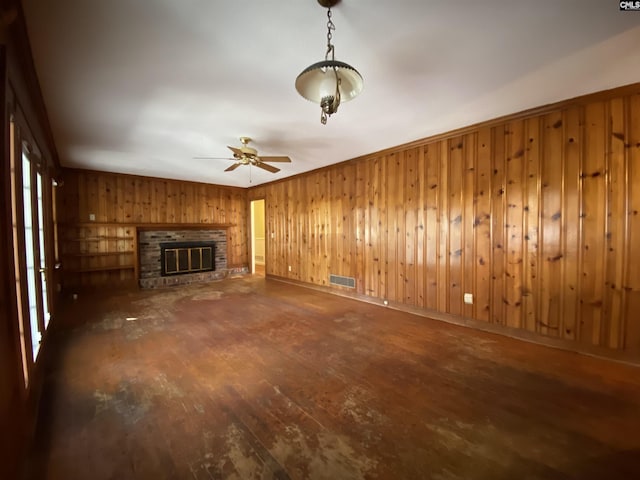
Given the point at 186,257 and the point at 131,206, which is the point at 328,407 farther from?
the point at 131,206

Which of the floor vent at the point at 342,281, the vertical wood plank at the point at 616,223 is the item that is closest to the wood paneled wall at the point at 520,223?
the vertical wood plank at the point at 616,223

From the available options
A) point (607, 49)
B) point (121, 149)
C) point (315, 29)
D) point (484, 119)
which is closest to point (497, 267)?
point (484, 119)

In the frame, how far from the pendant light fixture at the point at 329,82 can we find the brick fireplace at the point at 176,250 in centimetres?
574

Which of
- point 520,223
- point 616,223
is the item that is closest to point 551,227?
point 520,223

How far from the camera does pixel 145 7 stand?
4.97 ft

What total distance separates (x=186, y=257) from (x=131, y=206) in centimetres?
156

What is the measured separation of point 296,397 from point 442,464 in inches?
39.1

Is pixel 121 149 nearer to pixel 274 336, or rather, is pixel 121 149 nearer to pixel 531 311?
pixel 274 336

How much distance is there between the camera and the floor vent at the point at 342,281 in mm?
4915

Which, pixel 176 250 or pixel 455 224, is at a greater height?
pixel 455 224

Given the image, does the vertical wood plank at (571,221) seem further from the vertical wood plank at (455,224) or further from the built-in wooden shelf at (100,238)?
the built-in wooden shelf at (100,238)

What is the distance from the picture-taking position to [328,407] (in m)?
1.90

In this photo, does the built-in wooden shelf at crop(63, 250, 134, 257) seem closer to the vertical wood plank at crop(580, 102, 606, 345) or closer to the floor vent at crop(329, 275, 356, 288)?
the floor vent at crop(329, 275, 356, 288)

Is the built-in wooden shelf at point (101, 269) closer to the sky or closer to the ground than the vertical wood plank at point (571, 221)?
closer to the ground
